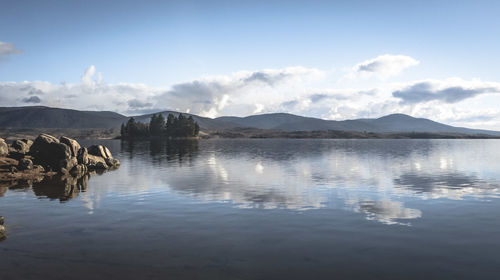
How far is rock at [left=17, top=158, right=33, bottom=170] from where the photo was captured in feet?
172

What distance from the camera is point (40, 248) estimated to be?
19.3 meters

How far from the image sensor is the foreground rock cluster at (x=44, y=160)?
51.7 m

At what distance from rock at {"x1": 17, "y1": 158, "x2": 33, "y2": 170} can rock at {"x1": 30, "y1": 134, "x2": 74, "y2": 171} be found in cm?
337

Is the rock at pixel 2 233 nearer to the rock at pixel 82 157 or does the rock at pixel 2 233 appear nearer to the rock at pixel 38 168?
the rock at pixel 38 168

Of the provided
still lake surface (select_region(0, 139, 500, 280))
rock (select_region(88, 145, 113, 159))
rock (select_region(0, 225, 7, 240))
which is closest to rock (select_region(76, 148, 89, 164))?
rock (select_region(88, 145, 113, 159))

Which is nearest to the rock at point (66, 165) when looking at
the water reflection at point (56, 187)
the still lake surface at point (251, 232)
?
the water reflection at point (56, 187)

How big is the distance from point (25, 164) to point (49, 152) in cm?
588

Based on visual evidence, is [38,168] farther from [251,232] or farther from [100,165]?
[251,232]

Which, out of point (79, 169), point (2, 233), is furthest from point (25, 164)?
point (2, 233)

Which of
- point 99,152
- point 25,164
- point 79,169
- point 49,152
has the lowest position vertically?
point 79,169

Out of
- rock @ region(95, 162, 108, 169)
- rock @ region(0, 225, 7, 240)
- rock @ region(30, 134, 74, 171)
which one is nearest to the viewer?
rock @ region(0, 225, 7, 240)

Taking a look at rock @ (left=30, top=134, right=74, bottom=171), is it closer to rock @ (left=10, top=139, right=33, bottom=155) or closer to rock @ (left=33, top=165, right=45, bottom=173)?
rock @ (left=33, top=165, right=45, bottom=173)

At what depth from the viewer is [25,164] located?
52.7 meters

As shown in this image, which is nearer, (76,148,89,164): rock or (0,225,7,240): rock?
(0,225,7,240): rock
